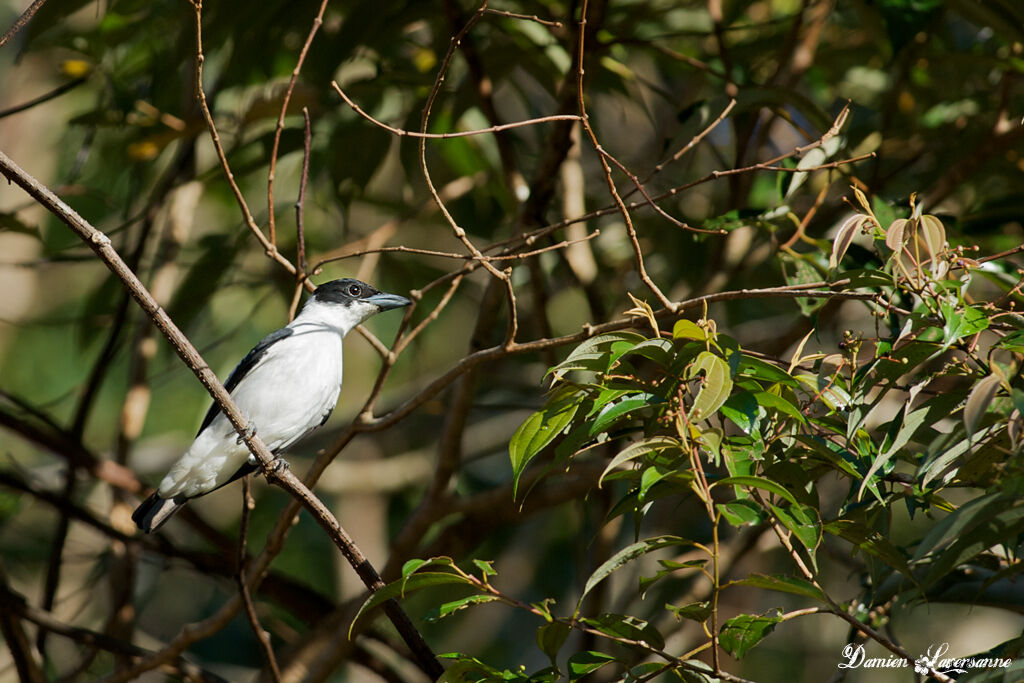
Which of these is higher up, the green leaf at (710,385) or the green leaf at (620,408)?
the green leaf at (620,408)

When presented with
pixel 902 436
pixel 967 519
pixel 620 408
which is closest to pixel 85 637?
pixel 620 408

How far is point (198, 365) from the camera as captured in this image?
2.08 m

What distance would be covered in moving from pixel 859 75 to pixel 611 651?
2.77 meters

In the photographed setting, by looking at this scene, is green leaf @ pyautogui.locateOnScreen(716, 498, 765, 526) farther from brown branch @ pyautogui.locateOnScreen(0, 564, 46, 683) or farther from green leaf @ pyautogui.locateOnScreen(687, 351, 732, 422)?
brown branch @ pyautogui.locateOnScreen(0, 564, 46, 683)

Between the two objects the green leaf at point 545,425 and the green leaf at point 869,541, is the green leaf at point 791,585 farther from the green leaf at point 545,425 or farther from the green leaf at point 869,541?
the green leaf at point 545,425

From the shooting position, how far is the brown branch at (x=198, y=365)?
1.91m

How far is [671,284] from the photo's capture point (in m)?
4.60

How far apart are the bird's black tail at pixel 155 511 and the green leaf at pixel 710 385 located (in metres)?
2.44

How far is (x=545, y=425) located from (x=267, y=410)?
6.61 feet

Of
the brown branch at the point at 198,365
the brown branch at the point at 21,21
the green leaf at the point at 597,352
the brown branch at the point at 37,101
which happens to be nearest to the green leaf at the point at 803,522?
the green leaf at the point at 597,352

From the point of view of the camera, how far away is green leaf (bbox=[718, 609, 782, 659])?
1.87m

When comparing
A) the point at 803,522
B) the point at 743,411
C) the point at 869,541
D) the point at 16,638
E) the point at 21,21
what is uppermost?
the point at 21,21

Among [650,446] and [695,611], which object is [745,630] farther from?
[650,446]

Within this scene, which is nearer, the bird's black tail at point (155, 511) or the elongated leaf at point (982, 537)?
the elongated leaf at point (982, 537)
